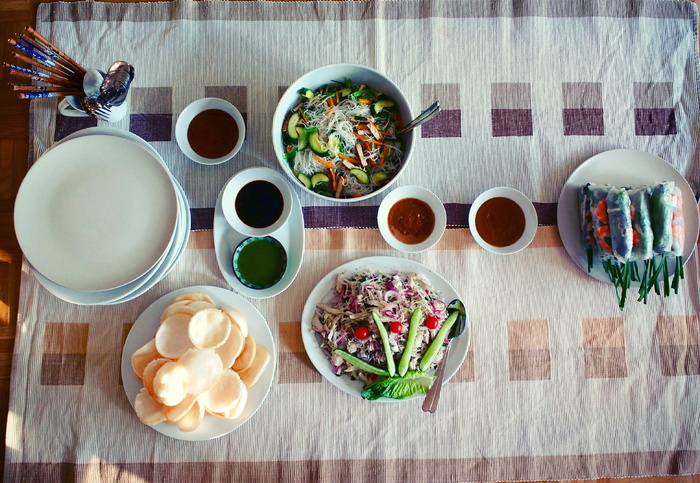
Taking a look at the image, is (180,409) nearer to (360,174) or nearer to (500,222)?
(360,174)

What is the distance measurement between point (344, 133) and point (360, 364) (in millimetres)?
878

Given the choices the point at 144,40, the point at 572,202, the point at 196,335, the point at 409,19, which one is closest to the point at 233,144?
the point at 144,40

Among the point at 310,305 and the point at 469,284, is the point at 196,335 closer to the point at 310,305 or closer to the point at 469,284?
the point at 310,305

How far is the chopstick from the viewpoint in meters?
1.65

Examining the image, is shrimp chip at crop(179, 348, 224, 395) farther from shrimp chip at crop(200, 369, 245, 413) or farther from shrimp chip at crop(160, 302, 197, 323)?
shrimp chip at crop(160, 302, 197, 323)

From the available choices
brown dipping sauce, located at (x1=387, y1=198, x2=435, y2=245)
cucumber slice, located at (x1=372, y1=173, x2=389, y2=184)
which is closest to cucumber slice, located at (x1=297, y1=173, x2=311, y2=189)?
cucumber slice, located at (x1=372, y1=173, x2=389, y2=184)

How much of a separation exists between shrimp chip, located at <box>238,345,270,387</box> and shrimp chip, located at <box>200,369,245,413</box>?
6 centimetres

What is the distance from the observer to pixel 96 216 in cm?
161

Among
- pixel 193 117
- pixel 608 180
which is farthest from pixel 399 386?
pixel 193 117

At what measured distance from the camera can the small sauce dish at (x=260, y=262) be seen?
1842mm

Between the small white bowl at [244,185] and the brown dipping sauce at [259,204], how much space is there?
0.01 metres

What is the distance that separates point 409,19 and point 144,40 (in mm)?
1139

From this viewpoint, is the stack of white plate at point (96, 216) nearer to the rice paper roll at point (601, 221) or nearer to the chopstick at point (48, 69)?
the chopstick at point (48, 69)

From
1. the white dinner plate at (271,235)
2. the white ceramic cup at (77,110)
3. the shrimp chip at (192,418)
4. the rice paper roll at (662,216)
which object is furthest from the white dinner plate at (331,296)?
the white ceramic cup at (77,110)
